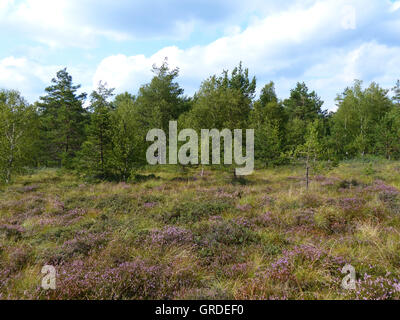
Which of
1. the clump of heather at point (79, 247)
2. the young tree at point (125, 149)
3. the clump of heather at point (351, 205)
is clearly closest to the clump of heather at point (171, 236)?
the clump of heather at point (79, 247)

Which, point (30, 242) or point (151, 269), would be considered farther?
point (30, 242)

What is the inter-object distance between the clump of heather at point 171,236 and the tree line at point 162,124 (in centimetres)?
780

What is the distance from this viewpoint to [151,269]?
12.7 feet

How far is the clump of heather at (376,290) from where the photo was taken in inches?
121

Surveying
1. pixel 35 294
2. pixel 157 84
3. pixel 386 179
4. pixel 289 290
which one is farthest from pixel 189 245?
pixel 157 84

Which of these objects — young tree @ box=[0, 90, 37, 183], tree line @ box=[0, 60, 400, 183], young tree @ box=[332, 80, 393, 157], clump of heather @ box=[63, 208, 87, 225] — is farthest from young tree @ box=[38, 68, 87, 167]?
young tree @ box=[332, 80, 393, 157]

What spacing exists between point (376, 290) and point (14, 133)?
22224 mm

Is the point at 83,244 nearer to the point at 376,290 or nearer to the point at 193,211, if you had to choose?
the point at 193,211

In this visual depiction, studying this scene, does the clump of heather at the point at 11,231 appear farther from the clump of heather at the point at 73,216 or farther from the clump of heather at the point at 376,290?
the clump of heather at the point at 376,290

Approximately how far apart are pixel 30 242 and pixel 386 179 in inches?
714

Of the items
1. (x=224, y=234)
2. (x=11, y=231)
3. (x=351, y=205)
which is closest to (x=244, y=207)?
(x=224, y=234)

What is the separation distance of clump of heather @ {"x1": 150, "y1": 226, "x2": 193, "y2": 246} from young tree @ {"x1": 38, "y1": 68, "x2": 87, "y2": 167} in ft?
67.7

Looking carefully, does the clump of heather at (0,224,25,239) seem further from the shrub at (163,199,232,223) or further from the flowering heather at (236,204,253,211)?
the flowering heather at (236,204,253,211)
